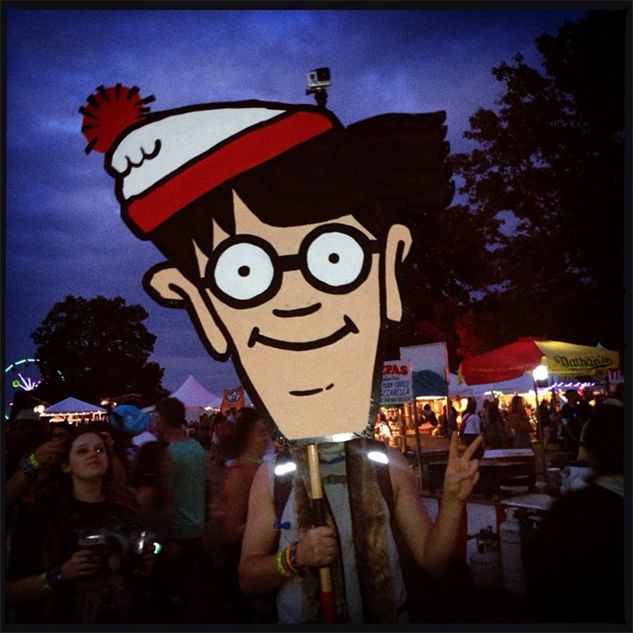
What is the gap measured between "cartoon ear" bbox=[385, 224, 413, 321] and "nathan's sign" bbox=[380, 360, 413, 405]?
132 inches

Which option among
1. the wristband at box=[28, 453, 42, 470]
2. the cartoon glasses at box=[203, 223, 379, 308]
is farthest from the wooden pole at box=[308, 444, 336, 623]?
the wristband at box=[28, 453, 42, 470]

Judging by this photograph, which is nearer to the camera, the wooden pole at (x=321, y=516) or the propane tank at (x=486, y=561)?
the wooden pole at (x=321, y=516)

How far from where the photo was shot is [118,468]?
11.6ft

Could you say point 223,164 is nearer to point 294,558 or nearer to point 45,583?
point 294,558

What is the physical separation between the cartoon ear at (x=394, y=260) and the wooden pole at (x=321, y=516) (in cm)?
92

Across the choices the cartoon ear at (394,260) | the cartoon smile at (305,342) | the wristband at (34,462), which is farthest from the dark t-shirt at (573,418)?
the wristband at (34,462)

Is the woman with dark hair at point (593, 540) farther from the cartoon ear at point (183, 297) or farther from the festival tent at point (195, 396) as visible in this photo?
the festival tent at point (195, 396)

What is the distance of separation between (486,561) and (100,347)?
7.53 meters

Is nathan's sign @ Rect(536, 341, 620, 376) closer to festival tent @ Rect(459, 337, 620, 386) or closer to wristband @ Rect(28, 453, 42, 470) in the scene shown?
festival tent @ Rect(459, 337, 620, 386)

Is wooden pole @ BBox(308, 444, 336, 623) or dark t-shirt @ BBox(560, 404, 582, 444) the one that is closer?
wooden pole @ BBox(308, 444, 336, 623)

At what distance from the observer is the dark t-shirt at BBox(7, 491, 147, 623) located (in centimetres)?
313

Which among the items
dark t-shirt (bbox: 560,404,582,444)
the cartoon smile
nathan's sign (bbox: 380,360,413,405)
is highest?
the cartoon smile

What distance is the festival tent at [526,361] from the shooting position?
23.1 ft

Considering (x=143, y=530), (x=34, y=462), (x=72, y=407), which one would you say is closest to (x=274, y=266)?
(x=143, y=530)
